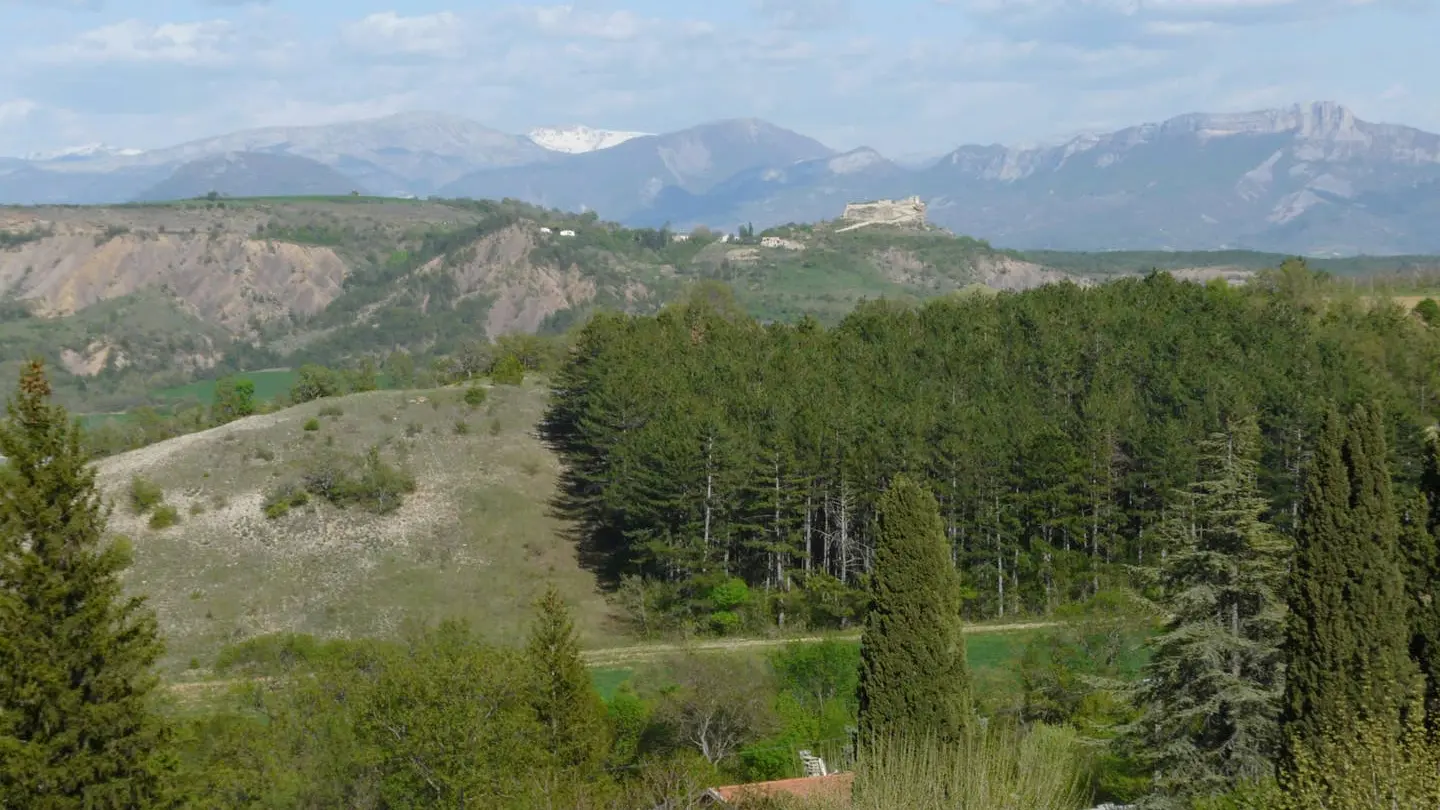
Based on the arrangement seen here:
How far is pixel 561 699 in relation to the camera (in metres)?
27.2

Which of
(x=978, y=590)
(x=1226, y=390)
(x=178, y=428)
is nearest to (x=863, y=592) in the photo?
(x=978, y=590)

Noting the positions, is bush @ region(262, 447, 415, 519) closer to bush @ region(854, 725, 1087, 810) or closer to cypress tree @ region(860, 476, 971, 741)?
cypress tree @ region(860, 476, 971, 741)

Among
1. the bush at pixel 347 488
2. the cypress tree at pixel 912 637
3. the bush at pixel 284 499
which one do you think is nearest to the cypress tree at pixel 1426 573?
the cypress tree at pixel 912 637

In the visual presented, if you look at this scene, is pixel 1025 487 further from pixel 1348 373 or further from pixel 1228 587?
pixel 1228 587

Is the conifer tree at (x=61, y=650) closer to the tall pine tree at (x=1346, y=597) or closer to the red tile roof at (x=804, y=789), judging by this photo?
the red tile roof at (x=804, y=789)

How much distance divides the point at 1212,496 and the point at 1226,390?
4018cm

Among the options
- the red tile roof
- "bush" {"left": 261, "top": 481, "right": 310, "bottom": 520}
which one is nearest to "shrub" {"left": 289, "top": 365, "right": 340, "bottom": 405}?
"bush" {"left": 261, "top": 481, "right": 310, "bottom": 520}

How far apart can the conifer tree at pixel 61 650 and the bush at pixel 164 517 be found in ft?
153

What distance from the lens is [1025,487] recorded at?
186 ft

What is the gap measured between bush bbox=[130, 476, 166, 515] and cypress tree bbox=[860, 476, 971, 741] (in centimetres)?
4821

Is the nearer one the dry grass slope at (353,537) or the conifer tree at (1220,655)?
the conifer tree at (1220,655)

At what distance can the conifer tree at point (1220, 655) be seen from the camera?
2072cm

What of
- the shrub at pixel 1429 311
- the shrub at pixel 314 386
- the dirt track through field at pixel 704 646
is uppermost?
the shrub at pixel 1429 311

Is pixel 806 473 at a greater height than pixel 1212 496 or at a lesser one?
lesser
